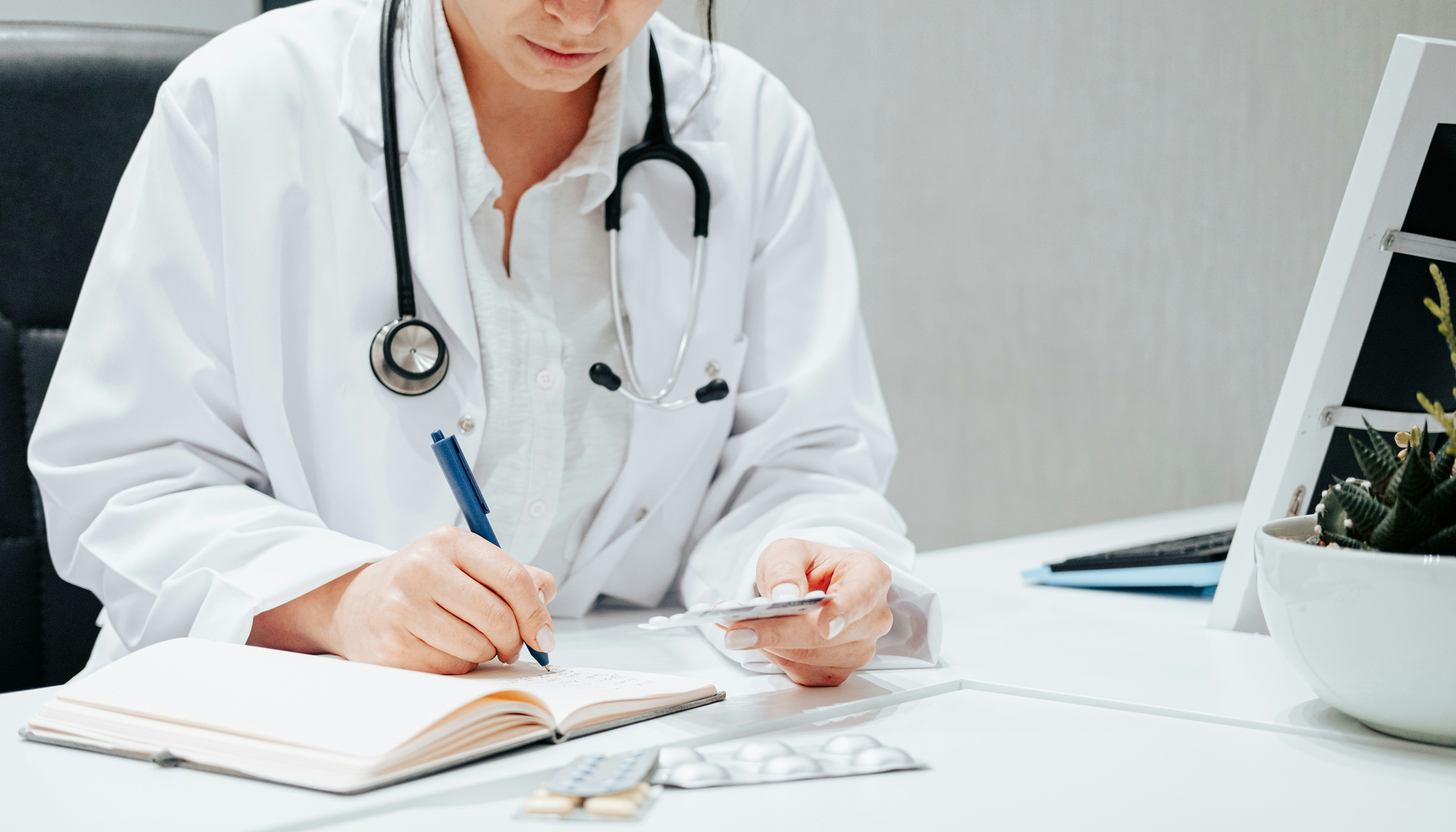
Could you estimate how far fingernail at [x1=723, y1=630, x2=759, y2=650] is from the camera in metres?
0.67

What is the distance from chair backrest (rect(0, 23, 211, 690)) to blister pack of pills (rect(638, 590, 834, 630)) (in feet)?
2.35

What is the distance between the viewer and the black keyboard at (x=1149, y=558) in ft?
3.38

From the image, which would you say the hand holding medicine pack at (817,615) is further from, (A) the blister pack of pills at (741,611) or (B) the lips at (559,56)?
(B) the lips at (559,56)

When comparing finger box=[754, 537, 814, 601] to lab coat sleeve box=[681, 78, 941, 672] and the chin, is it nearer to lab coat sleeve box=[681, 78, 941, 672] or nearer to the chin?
lab coat sleeve box=[681, 78, 941, 672]

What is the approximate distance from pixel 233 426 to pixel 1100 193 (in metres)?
1.79

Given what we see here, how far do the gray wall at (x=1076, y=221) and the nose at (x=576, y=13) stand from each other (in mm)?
1163

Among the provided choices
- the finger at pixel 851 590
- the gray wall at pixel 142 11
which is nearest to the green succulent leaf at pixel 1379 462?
the finger at pixel 851 590

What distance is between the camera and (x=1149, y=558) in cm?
103

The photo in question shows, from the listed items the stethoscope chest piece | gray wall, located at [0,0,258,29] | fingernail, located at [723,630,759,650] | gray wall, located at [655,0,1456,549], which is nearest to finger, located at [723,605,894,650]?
fingernail, located at [723,630,759,650]

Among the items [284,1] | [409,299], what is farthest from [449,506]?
[284,1]

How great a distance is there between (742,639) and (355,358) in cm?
42

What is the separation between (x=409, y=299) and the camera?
895mm

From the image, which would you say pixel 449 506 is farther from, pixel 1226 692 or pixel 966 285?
pixel 966 285

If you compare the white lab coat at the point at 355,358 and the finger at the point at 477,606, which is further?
the white lab coat at the point at 355,358
